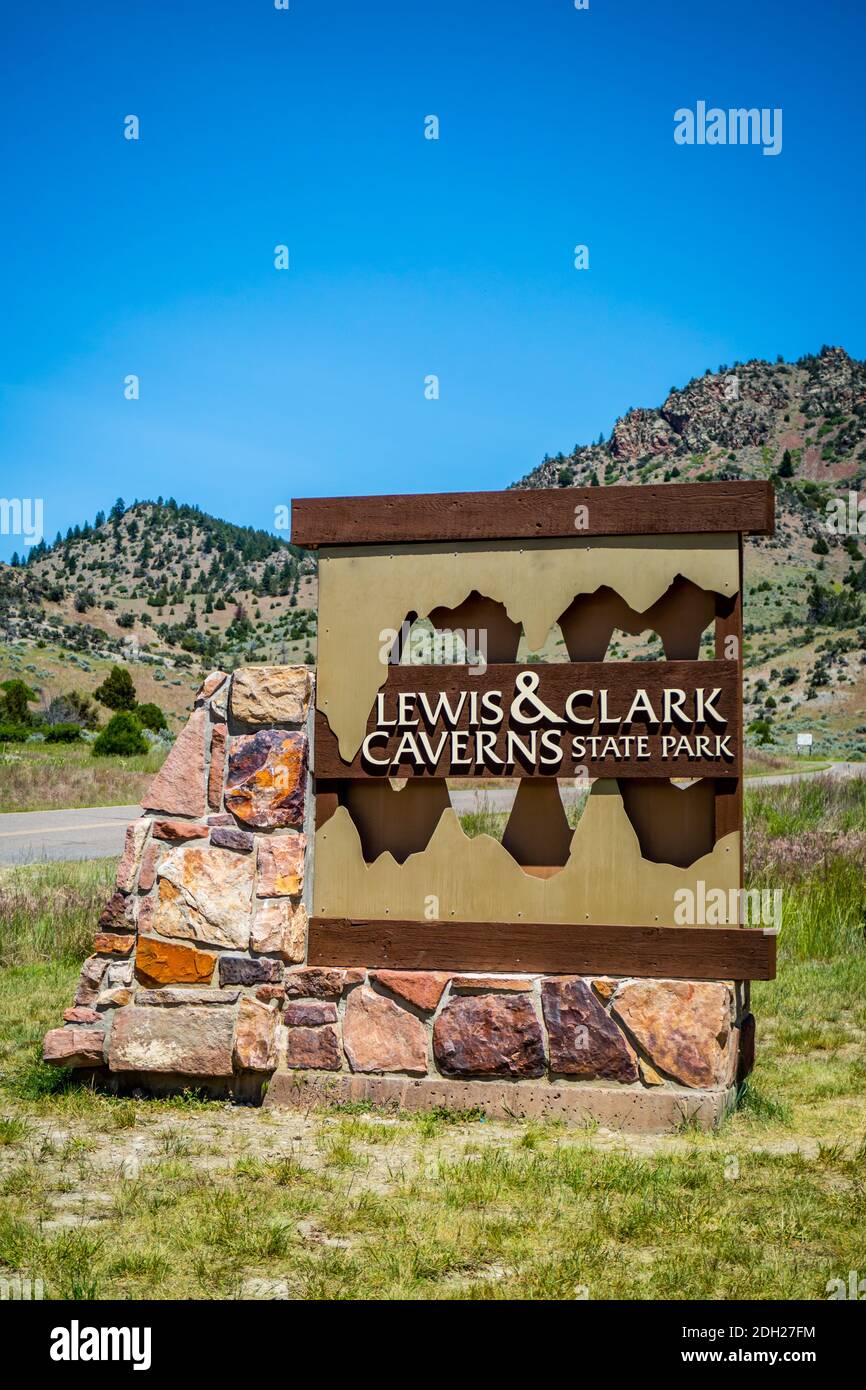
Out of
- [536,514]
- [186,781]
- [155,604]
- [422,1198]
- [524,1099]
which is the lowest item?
[422,1198]

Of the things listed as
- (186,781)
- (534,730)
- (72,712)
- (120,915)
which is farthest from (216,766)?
(72,712)

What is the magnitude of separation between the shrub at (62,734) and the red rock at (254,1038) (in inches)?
1170

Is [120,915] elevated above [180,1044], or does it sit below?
above

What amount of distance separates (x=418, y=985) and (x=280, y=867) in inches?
34.7

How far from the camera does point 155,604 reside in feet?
264

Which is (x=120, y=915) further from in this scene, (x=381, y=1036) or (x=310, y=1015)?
(x=381, y=1036)

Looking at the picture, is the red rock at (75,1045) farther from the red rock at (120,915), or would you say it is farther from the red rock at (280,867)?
the red rock at (280,867)

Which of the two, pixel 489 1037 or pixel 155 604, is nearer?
pixel 489 1037

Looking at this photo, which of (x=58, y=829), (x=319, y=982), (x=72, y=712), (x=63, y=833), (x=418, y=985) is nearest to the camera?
A: (x=418, y=985)

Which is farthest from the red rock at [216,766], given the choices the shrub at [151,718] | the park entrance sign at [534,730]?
the shrub at [151,718]

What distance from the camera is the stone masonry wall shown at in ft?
19.7

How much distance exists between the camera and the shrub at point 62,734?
35097 millimetres
